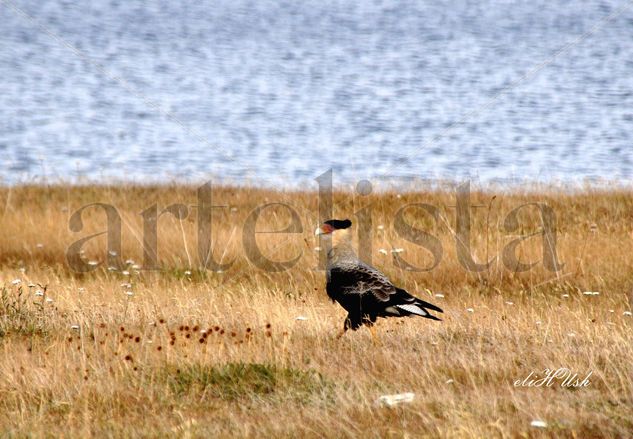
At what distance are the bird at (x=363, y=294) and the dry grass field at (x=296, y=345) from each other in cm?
19

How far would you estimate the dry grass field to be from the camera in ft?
18.1

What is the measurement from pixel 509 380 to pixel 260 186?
14200 millimetres

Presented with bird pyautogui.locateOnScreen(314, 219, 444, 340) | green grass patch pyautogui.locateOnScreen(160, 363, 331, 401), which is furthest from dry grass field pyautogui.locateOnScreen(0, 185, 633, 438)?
bird pyautogui.locateOnScreen(314, 219, 444, 340)

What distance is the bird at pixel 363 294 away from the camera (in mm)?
8266

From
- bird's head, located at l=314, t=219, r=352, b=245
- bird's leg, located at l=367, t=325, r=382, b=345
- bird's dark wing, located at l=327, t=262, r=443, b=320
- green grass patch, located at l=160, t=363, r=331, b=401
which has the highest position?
bird's head, located at l=314, t=219, r=352, b=245

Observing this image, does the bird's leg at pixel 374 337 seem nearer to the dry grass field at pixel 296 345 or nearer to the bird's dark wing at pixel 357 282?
the dry grass field at pixel 296 345

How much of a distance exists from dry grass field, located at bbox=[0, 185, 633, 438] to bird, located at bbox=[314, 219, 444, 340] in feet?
0.63

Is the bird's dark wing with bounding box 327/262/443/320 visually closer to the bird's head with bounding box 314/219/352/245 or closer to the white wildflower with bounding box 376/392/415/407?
the bird's head with bounding box 314/219/352/245

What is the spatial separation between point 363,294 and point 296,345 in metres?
1.06

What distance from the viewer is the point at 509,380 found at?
6.61 m

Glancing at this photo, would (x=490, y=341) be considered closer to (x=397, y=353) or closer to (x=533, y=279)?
(x=397, y=353)

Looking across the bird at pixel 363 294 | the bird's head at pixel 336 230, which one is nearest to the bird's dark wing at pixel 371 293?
the bird at pixel 363 294

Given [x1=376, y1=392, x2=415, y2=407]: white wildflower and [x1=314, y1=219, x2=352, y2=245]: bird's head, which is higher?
[x1=314, y1=219, x2=352, y2=245]: bird's head

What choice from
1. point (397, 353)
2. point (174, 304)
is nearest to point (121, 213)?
point (174, 304)
